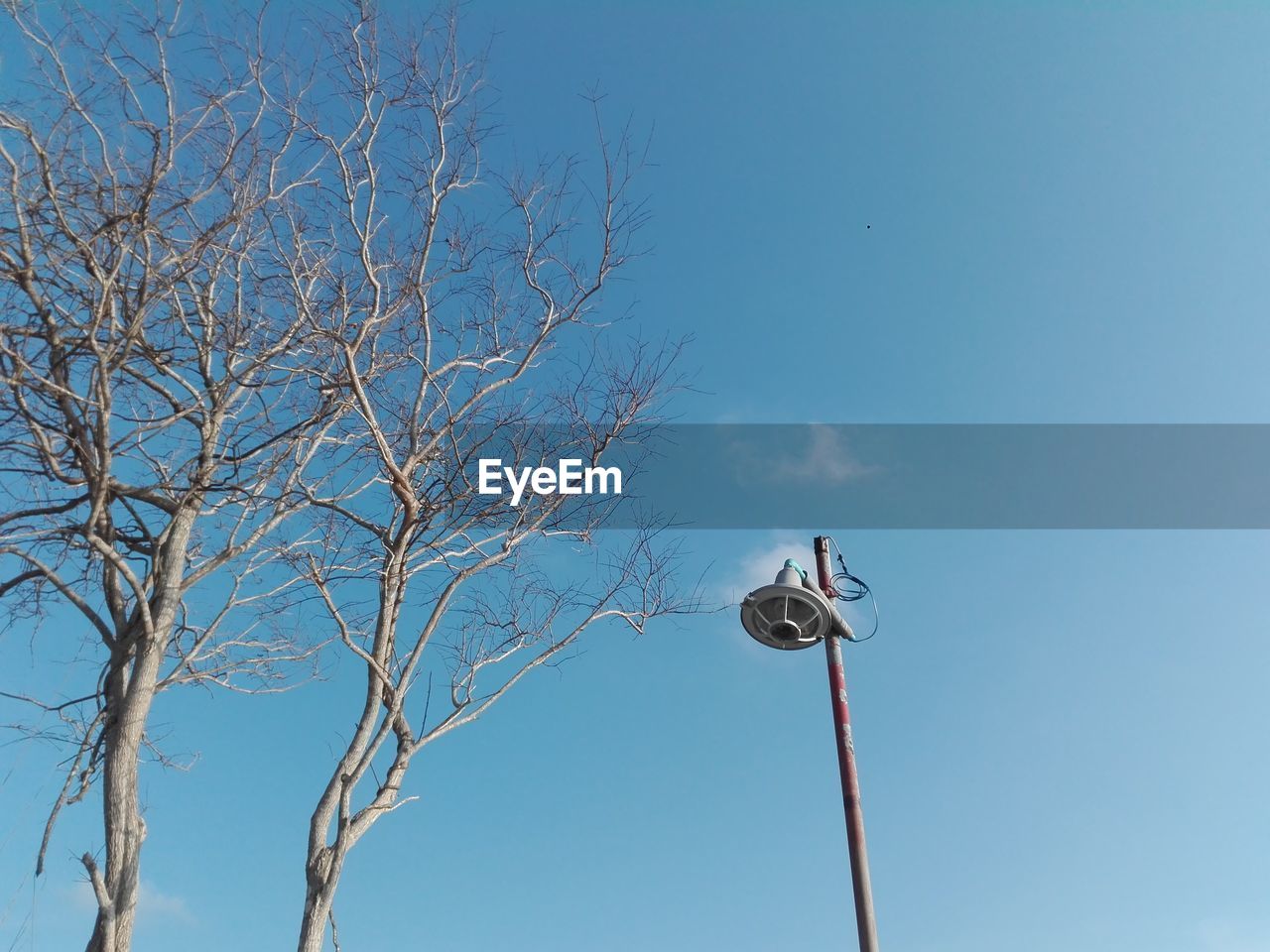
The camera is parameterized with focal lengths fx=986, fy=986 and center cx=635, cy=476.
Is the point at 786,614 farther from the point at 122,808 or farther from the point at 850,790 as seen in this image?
the point at 122,808

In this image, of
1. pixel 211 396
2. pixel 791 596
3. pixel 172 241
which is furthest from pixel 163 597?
pixel 791 596

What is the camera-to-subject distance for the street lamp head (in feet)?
17.3

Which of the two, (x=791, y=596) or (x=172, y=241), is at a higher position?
(x=172, y=241)

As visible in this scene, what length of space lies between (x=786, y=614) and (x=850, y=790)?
0.96m

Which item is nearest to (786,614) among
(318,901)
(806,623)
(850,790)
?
(806,623)

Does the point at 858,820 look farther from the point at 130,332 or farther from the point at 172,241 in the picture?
the point at 172,241

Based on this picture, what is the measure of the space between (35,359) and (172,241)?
3.51 feet

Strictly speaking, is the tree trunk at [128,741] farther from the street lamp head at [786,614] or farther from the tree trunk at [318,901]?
the street lamp head at [786,614]

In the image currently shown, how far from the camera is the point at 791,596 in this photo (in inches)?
208

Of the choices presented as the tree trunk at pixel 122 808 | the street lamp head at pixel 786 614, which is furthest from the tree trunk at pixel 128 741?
the street lamp head at pixel 786 614

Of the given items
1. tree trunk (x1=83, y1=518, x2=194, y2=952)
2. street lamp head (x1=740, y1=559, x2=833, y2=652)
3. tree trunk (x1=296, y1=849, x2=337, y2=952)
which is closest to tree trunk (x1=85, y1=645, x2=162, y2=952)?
tree trunk (x1=83, y1=518, x2=194, y2=952)

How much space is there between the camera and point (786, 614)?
534cm

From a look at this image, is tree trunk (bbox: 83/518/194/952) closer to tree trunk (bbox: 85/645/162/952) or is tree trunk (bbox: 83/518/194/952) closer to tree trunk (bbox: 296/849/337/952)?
tree trunk (bbox: 85/645/162/952)

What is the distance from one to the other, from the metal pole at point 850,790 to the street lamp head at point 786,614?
0.16m
